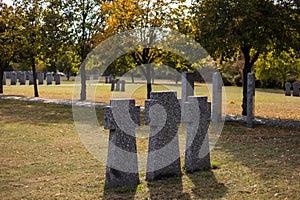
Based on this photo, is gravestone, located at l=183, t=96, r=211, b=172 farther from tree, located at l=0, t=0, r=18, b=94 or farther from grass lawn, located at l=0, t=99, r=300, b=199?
tree, located at l=0, t=0, r=18, b=94

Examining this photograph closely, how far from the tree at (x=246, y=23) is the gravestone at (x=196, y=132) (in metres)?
7.70

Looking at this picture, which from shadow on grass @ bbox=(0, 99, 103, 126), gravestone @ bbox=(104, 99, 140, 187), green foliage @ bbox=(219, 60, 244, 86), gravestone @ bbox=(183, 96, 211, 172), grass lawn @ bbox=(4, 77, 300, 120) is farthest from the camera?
green foliage @ bbox=(219, 60, 244, 86)

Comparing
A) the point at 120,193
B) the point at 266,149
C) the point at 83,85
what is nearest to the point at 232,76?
the point at 83,85

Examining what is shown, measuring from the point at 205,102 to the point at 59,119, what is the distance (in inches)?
407

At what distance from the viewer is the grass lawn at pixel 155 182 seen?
6883mm

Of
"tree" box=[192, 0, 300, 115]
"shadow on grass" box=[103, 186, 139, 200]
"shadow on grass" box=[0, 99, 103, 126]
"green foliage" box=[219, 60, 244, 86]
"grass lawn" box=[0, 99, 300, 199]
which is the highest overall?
"tree" box=[192, 0, 300, 115]

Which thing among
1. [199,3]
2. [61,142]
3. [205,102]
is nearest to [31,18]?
[199,3]

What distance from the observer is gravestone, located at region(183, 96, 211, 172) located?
8.15m

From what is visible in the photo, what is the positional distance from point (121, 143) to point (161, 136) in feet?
2.58

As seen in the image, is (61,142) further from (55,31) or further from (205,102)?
(55,31)

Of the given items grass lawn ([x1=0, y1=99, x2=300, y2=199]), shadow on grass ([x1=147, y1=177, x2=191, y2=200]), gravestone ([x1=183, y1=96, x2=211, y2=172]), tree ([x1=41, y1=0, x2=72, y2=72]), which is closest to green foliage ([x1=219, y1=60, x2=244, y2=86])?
tree ([x1=41, y1=0, x2=72, y2=72])

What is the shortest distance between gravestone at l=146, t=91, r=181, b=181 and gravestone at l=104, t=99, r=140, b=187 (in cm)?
34

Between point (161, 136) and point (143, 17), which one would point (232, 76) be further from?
point (161, 136)

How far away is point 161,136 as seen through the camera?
299 inches
